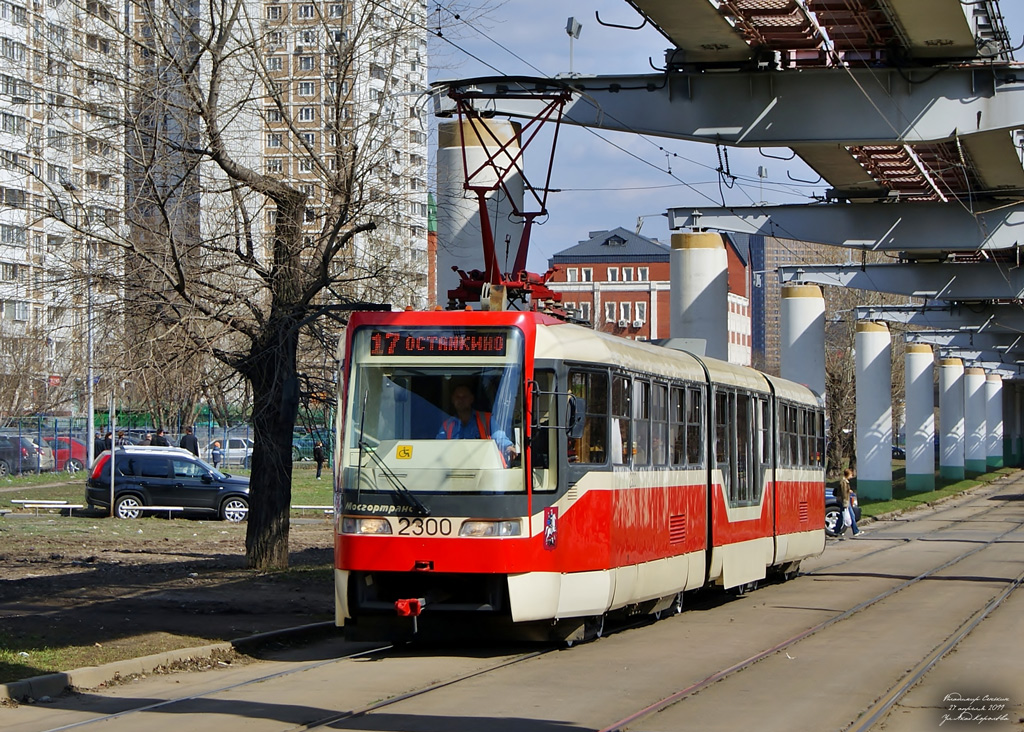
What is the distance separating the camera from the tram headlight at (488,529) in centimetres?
1196

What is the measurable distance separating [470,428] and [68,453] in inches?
1592

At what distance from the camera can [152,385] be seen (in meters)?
19.4

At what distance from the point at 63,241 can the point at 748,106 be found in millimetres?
9177

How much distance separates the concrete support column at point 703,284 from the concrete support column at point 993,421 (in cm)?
5784

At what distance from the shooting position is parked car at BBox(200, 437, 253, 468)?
5378 centimetres

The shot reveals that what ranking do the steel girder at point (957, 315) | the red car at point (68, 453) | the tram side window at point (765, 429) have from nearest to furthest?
the tram side window at point (765, 429)
the steel girder at point (957, 315)
the red car at point (68, 453)

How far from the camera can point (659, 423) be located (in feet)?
48.8

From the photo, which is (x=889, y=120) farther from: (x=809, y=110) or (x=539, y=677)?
(x=539, y=677)

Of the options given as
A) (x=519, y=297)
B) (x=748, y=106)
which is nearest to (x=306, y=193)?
(x=519, y=297)

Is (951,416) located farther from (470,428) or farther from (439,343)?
(470,428)

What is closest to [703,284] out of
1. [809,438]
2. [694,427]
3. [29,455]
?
[809,438]

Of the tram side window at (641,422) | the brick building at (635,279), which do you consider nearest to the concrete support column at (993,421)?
the brick building at (635,279)

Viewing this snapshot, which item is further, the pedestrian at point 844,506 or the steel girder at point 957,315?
the steel girder at point 957,315

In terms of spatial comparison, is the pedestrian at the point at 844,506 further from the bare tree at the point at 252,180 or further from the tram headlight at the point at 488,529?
the tram headlight at the point at 488,529
